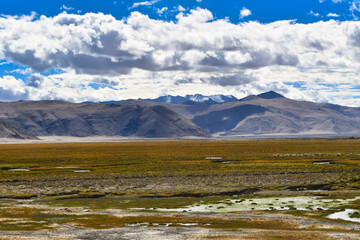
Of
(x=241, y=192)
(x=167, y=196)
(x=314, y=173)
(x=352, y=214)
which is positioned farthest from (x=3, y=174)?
(x=352, y=214)

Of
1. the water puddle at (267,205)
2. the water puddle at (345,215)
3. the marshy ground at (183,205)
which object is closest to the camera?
the marshy ground at (183,205)

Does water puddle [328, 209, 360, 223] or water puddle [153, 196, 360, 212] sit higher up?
water puddle [328, 209, 360, 223]

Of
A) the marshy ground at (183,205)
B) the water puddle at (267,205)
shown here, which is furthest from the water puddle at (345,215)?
the water puddle at (267,205)

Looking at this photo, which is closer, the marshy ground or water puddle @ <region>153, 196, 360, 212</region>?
the marshy ground

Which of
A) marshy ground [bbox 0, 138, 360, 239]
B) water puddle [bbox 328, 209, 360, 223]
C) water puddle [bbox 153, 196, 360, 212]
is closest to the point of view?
marshy ground [bbox 0, 138, 360, 239]

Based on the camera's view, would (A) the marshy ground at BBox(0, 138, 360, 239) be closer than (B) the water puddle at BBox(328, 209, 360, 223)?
Yes

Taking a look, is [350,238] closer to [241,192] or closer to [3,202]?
[241,192]

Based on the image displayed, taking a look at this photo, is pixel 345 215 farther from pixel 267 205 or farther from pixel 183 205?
pixel 183 205

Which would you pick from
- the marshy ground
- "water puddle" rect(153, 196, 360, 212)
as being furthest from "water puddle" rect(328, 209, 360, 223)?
"water puddle" rect(153, 196, 360, 212)

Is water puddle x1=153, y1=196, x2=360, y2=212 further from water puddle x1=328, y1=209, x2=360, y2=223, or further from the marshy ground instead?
water puddle x1=328, y1=209, x2=360, y2=223

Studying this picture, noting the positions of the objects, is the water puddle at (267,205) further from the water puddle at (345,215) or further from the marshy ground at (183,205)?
the water puddle at (345,215)

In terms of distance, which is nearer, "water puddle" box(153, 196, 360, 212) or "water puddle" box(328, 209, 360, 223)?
"water puddle" box(328, 209, 360, 223)

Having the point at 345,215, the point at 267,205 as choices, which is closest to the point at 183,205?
the point at 267,205

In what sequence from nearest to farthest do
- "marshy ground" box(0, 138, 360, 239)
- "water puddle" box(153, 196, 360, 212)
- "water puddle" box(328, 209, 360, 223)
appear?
"marshy ground" box(0, 138, 360, 239)
"water puddle" box(328, 209, 360, 223)
"water puddle" box(153, 196, 360, 212)
